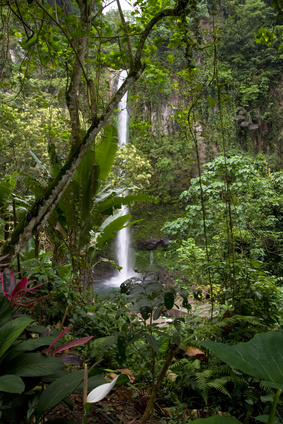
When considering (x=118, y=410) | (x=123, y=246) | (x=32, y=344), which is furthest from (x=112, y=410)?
(x=123, y=246)

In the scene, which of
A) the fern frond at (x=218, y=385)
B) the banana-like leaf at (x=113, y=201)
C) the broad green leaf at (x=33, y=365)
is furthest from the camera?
the banana-like leaf at (x=113, y=201)

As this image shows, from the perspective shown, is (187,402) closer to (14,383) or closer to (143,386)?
(143,386)

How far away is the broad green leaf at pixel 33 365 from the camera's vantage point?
93 cm

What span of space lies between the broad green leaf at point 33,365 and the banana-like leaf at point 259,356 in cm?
56

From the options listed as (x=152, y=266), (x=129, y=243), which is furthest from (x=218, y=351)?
(x=129, y=243)

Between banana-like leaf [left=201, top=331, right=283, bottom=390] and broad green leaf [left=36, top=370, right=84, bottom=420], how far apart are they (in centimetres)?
45

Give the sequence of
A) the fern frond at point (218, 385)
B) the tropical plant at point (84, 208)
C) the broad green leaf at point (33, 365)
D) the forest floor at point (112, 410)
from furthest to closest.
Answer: the tropical plant at point (84, 208), the fern frond at point (218, 385), the forest floor at point (112, 410), the broad green leaf at point (33, 365)

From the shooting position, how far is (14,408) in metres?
0.90

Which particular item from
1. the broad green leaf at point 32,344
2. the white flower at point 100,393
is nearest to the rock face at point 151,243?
the broad green leaf at point 32,344

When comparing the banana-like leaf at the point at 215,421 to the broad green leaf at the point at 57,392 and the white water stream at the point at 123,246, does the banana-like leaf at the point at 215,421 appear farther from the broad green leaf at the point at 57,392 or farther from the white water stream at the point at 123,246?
the white water stream at the point at 123,246

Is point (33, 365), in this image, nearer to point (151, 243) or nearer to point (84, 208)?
point (84, 208)

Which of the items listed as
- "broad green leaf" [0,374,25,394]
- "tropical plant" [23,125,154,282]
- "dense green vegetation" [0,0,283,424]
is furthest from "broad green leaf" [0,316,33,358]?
"tropical plant" [23,125,154,282]

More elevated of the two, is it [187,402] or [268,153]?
[268,153]

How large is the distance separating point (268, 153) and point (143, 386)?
15.0m
